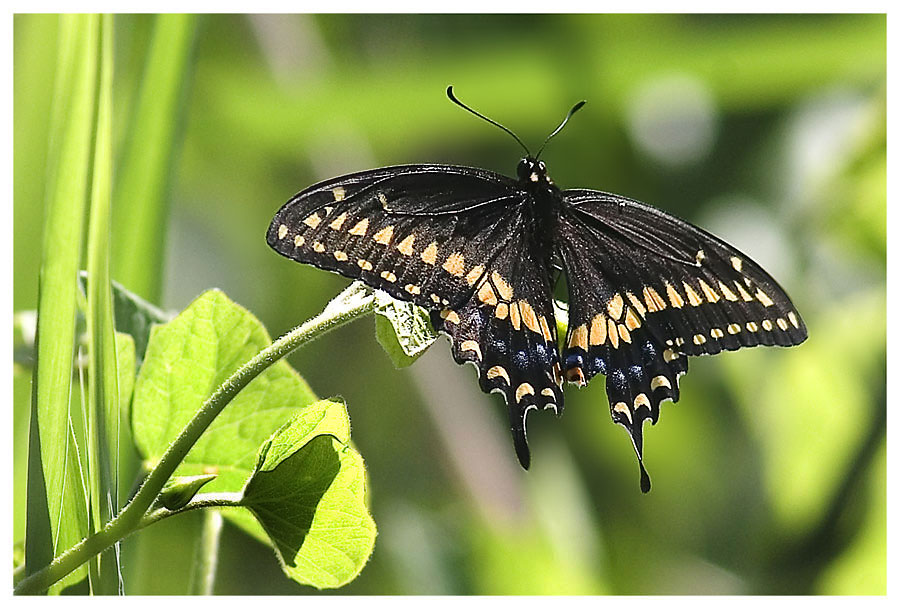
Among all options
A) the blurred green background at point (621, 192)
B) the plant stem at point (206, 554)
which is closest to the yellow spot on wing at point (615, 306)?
the plant stem at point (206, 554)

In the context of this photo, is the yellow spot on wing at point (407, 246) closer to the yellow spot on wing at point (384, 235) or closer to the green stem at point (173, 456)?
the yellow spot on wing at point (384, 235)

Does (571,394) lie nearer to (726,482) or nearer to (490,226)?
(726,482)

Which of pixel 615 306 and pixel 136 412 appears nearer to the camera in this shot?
pixel 136 412

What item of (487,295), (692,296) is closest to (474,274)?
(487,295)

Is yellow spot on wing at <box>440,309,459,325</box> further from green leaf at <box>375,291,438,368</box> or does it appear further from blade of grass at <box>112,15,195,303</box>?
blade of grass at <box>112,15,195,303</box>

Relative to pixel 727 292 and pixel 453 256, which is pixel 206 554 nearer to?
pixel 453 256
